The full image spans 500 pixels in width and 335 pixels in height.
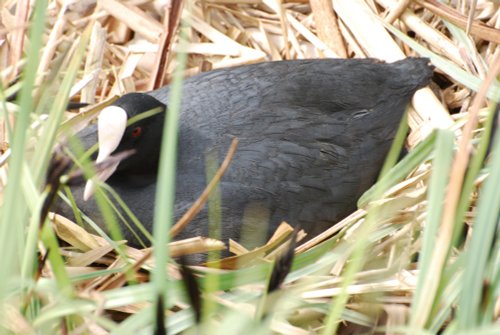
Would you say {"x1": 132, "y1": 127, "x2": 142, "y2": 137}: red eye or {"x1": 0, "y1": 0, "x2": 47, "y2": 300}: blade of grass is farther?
{"x1": 132, "y1": 127, "x2": 142, "y2": 137}: red eye

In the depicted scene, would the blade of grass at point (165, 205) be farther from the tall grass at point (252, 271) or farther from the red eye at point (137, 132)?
the red eye at point (137, 132)

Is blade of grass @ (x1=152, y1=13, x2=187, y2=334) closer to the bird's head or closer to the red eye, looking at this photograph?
the bird's head

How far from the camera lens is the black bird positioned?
2.62 meters

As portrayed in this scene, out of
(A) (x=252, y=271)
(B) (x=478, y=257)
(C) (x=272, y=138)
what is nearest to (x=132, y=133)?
(C) (x=272, y=138)

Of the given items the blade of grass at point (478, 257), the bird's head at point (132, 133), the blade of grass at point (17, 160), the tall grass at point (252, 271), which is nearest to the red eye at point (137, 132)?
the bird's head at point (132, 133)

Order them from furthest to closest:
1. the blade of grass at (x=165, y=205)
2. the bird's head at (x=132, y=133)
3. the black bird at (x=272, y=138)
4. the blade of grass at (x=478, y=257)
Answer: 1. the black bird at (x=272, y=138)
2. the bird's head at (x=132, y=133)
3. the blade of grass at (x=478, y=257)
4. the blade of grass at (x=165, y=205)

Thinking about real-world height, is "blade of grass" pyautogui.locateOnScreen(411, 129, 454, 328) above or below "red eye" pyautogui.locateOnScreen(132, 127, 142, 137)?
below

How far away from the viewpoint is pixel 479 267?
4.89 feet

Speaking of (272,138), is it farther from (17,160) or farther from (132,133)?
(17,160)

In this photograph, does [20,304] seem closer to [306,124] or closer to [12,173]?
[12,173]

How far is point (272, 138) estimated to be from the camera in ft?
9.01

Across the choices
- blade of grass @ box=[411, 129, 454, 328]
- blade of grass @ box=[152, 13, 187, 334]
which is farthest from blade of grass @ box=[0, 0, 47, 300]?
blade of grass @ box=[411, 129, 454, 328]

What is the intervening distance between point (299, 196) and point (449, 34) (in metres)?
1.03

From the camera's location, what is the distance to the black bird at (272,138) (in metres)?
2.62
